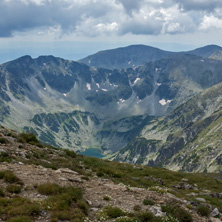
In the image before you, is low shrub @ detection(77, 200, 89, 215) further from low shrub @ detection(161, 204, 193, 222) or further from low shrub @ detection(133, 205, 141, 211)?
low shrub @ detection(161, 204, 193, 222)

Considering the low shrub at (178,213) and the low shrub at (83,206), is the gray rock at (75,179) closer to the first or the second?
the low shrub at (83,206)

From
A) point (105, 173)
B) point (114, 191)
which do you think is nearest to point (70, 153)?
point (105, 173)

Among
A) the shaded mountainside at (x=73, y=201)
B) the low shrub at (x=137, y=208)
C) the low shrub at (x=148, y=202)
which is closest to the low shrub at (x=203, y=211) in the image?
the shaded mountainside at (x=73, y=201)

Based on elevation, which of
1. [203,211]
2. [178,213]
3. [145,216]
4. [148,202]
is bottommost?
[203,211]

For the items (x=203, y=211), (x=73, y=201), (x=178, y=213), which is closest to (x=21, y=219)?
(x=73, y=201)

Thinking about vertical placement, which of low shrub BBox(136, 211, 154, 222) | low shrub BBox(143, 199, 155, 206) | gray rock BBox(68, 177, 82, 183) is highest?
gray rock BBox(68, 177, 82, 183)

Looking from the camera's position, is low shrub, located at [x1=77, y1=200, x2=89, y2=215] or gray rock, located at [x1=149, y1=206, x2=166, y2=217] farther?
gray rock, located at [x1=149, y1=206, x2=166, y2=217]

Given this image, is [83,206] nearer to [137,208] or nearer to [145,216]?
[137,208]

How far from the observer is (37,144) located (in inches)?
1404

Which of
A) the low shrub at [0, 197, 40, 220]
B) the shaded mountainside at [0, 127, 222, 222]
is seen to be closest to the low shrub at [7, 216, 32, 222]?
the shaded mountainside at [0, 127, 222, 222]

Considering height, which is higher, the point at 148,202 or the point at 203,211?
the point at 148,202

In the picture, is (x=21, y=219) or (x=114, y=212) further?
(x=114, y=212)

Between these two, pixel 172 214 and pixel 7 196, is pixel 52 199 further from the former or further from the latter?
pixel 172 214

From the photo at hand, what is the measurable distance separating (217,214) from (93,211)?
1240 cm
